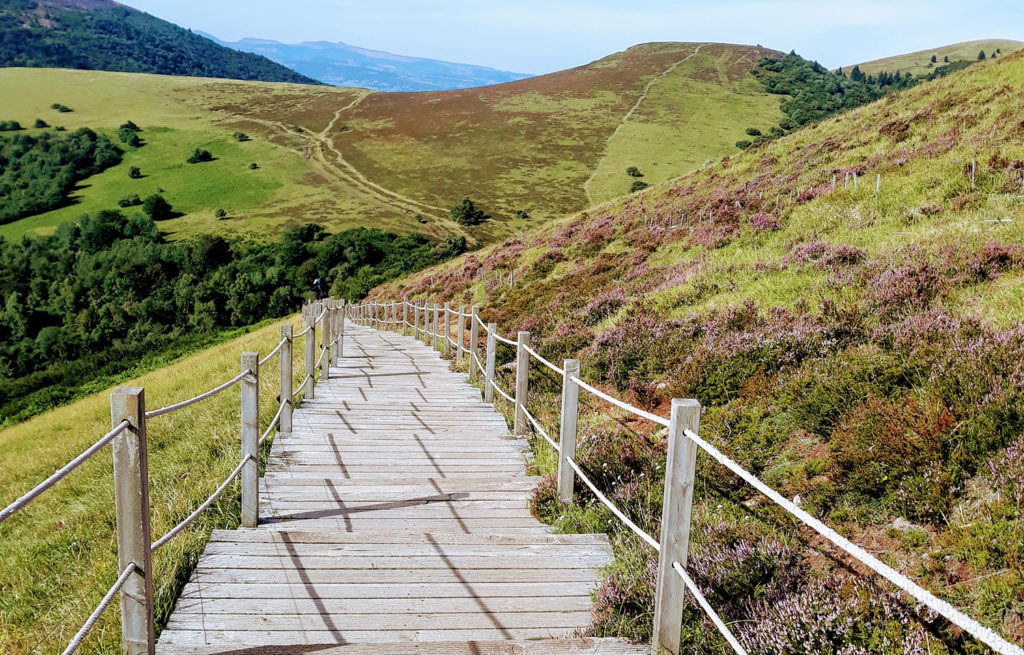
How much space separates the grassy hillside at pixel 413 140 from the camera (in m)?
82.0

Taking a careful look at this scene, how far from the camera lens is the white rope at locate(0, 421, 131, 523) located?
6.97ft

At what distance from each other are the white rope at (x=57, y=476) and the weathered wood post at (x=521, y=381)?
4.82 meters

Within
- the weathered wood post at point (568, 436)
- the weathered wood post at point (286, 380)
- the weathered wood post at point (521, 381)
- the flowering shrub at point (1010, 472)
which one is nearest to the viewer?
the flowering shrub at point (1010, 472)

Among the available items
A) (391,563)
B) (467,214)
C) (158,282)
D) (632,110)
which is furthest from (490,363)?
(632,110)

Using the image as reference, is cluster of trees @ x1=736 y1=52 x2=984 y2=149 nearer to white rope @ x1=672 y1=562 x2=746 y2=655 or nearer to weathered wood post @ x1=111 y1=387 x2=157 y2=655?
white rope @ x1=672 y1=562 x2=746 y2=655

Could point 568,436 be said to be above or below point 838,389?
below

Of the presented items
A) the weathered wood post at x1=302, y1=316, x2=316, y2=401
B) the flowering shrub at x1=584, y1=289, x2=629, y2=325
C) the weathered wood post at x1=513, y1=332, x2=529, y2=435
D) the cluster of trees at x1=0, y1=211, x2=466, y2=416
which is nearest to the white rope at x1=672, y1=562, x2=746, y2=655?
the weathered wood post at x1=513, y1=332, x2=529, y2=435

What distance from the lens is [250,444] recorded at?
16.3 feet

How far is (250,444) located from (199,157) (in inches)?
4209

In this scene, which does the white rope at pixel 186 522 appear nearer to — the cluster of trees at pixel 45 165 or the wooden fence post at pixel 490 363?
the wooden fence post at pixel 490 363

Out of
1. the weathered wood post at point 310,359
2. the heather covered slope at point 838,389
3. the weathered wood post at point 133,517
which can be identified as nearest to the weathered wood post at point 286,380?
the weathered wood post at point 310,359

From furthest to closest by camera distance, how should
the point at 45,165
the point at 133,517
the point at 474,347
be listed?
the point at 45,165
the point at 474,347
the point at 133,517

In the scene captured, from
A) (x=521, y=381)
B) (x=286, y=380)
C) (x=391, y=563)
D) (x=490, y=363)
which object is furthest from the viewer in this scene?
(x=490, y=363)

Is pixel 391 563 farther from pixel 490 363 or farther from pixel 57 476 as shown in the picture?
pixel 490 363
